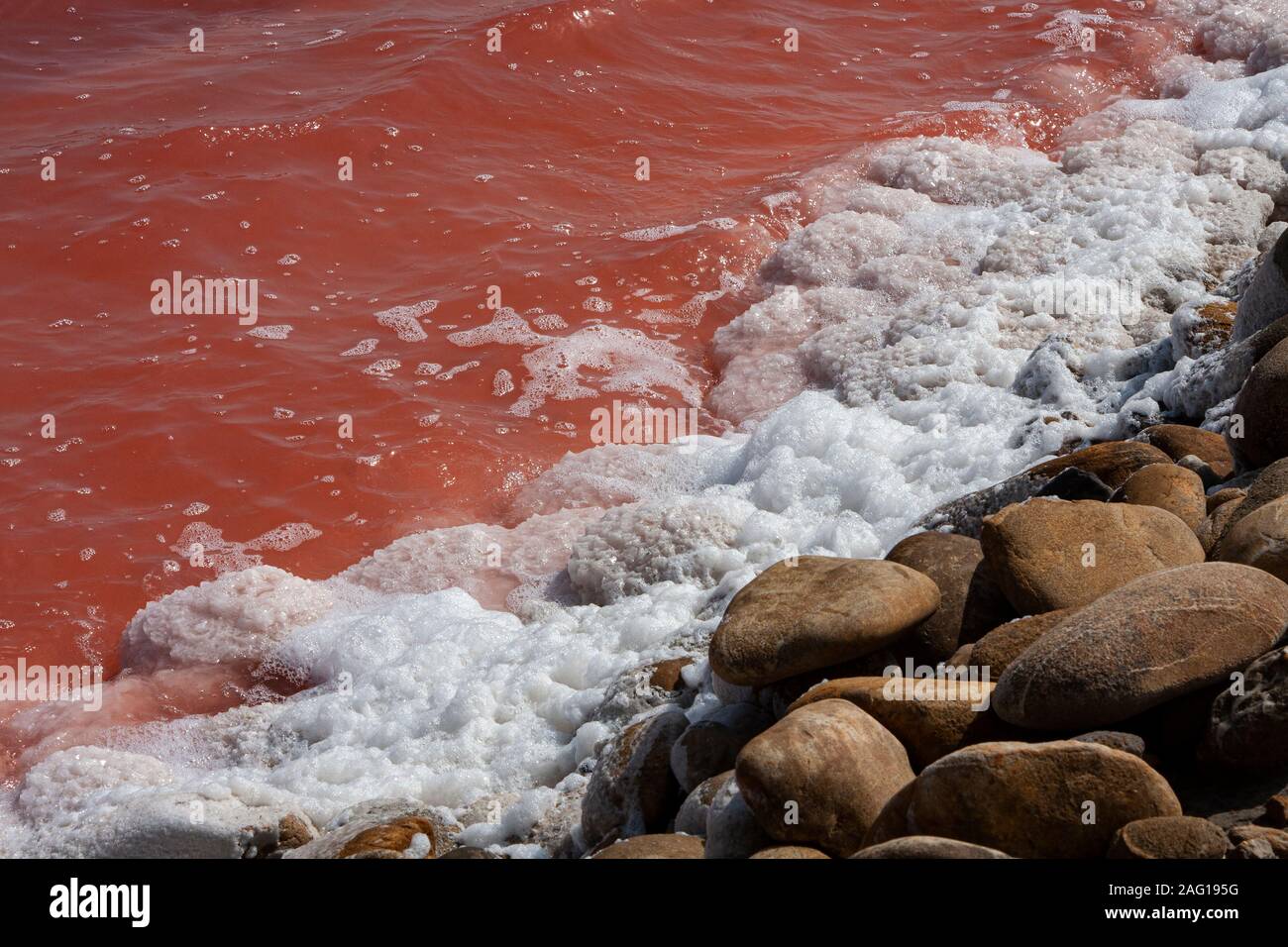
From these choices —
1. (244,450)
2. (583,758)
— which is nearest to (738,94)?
(244,450)

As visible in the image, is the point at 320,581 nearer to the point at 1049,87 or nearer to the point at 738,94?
the point at 738,94

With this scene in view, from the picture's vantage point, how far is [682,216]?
10.5 m

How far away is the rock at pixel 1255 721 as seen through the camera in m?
3.24

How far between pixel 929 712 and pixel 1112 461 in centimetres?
203

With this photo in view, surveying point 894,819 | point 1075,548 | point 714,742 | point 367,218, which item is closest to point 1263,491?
point 1075,548

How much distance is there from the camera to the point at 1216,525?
4.43 m

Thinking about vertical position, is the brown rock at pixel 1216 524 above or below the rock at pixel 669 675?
above

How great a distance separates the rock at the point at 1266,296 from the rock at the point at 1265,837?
10.6 ft

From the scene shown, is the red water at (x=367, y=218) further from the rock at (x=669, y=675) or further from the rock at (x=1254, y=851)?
Result: the rock at (x=1254, y=851)

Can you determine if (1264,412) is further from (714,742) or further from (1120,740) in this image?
(714,742)

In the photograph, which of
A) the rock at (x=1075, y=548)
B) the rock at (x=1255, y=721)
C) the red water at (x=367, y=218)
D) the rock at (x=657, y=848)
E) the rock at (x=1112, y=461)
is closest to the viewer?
the rock at (x=1255, y=721)

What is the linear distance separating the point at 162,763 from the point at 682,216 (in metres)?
6.26

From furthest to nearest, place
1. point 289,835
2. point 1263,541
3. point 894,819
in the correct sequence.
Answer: point 289,835, point 1263,541, point 894,819

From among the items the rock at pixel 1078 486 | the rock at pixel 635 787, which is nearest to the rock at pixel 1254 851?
the rock at pixel 635 787
